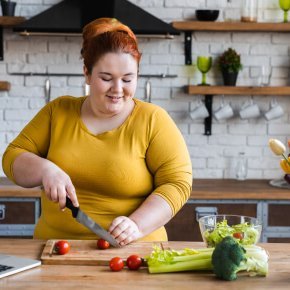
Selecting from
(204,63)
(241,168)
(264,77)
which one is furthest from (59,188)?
(264,77)

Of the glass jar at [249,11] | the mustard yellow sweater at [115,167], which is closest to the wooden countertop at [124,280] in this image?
the mustard yellow sweater at [115,167]

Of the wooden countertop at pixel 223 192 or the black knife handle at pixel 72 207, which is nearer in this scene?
the black knife handle at pixel 72 207

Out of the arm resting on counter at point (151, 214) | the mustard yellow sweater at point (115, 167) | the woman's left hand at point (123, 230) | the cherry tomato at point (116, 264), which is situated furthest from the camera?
the mustard yellow sweater at point (115, 167)

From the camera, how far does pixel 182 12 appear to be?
423 centimetres

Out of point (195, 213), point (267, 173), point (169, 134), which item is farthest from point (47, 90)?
point (169, 134)

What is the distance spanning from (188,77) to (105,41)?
2028 millimetres

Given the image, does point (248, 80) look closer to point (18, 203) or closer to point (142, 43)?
point (142, 43)

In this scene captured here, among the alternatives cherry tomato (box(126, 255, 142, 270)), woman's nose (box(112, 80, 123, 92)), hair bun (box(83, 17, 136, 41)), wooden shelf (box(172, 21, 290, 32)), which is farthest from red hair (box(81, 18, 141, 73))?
wooden shelf (box(172, 21, 290, 32))

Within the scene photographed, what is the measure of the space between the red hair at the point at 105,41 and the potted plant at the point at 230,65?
1.87 m

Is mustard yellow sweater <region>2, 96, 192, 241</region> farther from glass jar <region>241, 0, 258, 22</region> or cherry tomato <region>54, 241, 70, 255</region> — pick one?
glass jar <region>241, 0, 258, 22</region>

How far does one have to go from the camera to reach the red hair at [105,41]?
2295 mm

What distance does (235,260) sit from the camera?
1.77m

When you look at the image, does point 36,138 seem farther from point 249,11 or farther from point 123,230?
point 249,11

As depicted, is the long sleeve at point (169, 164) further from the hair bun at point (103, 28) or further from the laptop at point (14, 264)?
the laptop at point (14, 264)
